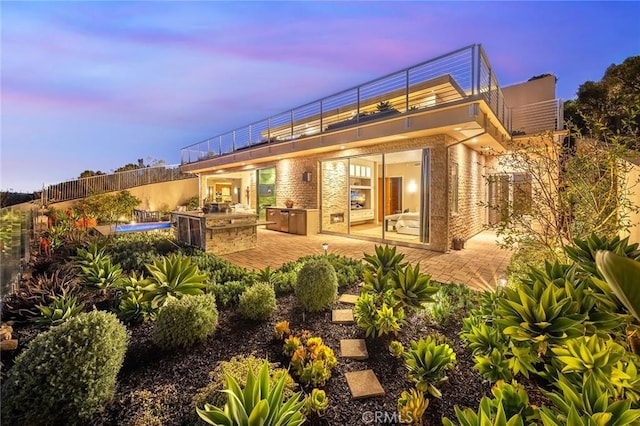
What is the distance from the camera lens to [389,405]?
7.22 ft

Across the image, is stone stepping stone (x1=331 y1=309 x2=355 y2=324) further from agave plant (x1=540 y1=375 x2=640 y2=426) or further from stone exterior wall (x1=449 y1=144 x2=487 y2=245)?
stone exterior wall (x1=449 y1=144 x2=487 y2=245)

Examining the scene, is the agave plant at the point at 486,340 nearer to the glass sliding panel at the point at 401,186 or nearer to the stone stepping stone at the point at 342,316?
the stone stepping stone at the point at 342,316

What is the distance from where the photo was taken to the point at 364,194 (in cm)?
1316

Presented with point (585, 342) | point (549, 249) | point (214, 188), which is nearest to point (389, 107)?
point (549, 249)

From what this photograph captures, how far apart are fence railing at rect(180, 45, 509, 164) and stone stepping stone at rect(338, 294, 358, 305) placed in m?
5.21

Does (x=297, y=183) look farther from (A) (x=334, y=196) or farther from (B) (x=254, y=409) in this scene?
(B) (x=254, y=409)

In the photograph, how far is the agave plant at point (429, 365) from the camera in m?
2.21

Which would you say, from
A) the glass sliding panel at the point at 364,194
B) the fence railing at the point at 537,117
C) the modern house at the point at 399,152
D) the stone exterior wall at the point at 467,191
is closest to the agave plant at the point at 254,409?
the modern house at the point at 399,152

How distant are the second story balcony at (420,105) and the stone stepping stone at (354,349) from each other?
5.79m

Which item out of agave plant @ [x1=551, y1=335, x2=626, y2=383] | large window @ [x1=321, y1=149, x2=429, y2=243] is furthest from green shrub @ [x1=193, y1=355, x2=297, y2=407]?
large window @ [x1=321, y1=149, x2=429, y2=243]

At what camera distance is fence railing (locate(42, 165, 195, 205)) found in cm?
1644

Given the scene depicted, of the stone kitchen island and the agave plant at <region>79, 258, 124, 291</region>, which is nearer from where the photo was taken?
the agave plant at <region>79, 258, 124, 291</region>

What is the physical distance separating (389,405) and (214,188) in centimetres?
2151

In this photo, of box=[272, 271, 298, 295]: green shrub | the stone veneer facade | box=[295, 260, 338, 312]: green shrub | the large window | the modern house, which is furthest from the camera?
the large window
